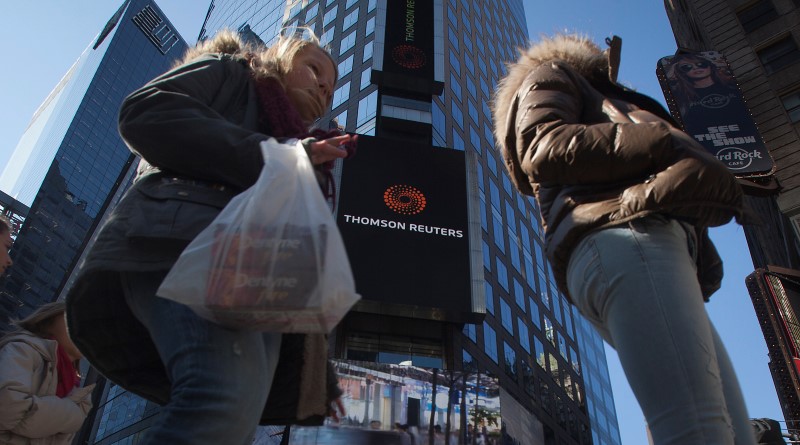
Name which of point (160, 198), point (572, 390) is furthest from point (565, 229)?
point (572, 390)

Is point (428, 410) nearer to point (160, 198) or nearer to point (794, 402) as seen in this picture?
point (794, 402)

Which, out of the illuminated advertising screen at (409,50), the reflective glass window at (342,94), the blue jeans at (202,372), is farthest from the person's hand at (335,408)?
the reflective glass window at (342,94)

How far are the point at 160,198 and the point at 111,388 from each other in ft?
128

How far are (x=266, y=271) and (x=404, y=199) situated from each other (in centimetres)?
2448

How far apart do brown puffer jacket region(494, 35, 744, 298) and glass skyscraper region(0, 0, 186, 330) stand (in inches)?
3170

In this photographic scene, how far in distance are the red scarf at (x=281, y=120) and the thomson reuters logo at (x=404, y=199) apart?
2325 centimetres

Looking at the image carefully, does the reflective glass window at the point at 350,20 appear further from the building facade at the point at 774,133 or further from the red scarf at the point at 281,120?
the red scarf at the point at 281,120

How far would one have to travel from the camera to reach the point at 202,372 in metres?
1.41

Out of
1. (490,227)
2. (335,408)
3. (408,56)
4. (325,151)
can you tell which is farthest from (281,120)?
(490,227)

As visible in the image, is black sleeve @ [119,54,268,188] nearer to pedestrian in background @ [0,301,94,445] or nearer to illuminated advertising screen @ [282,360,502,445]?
pedestrian in background @ [0,301,94,445]

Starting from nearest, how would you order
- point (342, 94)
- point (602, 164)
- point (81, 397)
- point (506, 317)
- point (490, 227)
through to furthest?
point (602, 164) → point (81, 397) → point (506, 317) → point (342, 94) → point (490, 227)

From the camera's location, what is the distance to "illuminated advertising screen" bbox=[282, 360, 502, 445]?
74.7 ft

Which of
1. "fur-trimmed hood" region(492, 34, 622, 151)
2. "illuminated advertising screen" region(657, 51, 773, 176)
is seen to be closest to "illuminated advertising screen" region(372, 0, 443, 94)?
"illuminated advertising screen" region(657, 51, 773, 176)

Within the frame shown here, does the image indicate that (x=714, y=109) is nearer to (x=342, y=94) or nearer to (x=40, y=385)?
(x=40, y=385)
